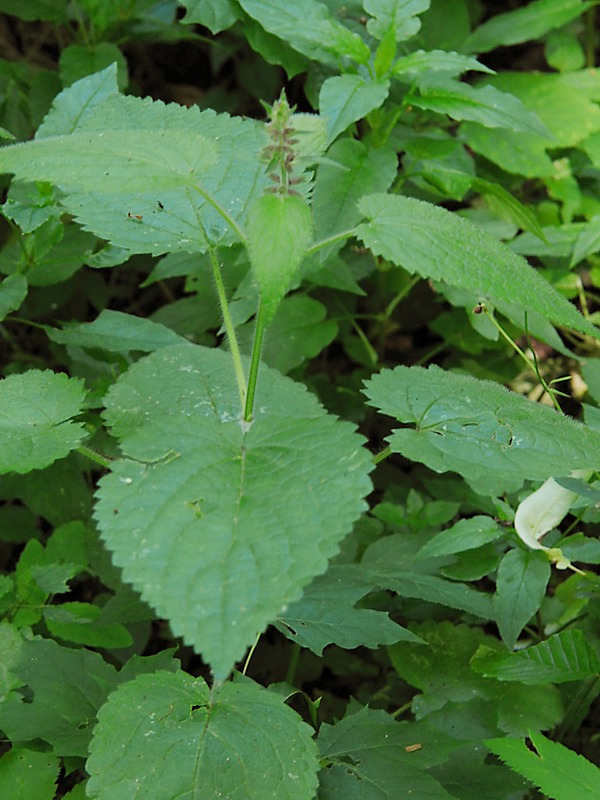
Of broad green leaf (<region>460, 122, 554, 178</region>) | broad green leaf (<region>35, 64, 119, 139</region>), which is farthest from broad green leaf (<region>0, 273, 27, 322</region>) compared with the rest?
broad green leaf (<region>460, 122, 554, 178</region>)

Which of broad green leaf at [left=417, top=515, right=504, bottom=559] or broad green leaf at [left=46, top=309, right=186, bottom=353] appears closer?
broad green leaf at [left=417, top=515, right=504, bottom=559]

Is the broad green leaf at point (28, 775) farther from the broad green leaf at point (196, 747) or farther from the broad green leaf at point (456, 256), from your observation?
the broad green leaf at point (456, 256)

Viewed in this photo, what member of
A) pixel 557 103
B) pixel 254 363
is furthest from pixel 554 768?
pixel 557 103

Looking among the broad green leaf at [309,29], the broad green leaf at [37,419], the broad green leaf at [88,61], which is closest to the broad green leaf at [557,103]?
the broad green leaf at [309,29]

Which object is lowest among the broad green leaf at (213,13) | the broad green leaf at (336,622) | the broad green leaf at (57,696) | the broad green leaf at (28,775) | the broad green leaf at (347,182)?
the broad green leaf at (28,775)

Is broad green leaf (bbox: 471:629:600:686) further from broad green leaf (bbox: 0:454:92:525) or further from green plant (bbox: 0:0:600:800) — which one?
broad green leaf (bbox: 0:454:92:525)

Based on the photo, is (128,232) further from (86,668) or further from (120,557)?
(86,668)

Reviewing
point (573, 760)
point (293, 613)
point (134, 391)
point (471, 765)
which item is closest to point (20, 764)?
point (293, 613)
